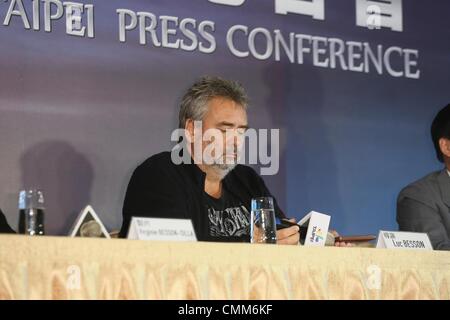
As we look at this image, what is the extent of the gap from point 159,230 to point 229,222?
1284mm

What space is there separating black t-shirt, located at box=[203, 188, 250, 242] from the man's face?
17 centimetres

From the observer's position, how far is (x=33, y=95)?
3777 millimetres

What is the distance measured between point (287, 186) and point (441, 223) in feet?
2.55

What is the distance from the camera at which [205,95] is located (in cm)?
407

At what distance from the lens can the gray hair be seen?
13.3 ft

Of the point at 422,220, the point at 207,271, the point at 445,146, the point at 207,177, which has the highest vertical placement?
the point at 445,146

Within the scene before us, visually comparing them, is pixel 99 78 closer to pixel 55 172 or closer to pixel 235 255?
pixel 55 172

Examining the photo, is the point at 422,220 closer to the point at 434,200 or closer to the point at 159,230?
the point at 434,200

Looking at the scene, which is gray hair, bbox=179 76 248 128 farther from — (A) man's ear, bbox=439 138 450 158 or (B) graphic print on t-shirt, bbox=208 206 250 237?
(A) man's ear, bbox=439 138 450 158

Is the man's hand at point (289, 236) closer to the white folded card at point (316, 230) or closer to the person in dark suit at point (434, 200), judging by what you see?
the white folded card at point (316, 230)

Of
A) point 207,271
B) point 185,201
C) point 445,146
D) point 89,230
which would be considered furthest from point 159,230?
point 445,146

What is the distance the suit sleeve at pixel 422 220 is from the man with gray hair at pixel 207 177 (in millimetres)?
758

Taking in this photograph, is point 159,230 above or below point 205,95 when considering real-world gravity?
below

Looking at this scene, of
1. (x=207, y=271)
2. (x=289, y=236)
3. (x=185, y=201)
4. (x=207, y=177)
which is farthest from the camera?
(x=207, y=177)
